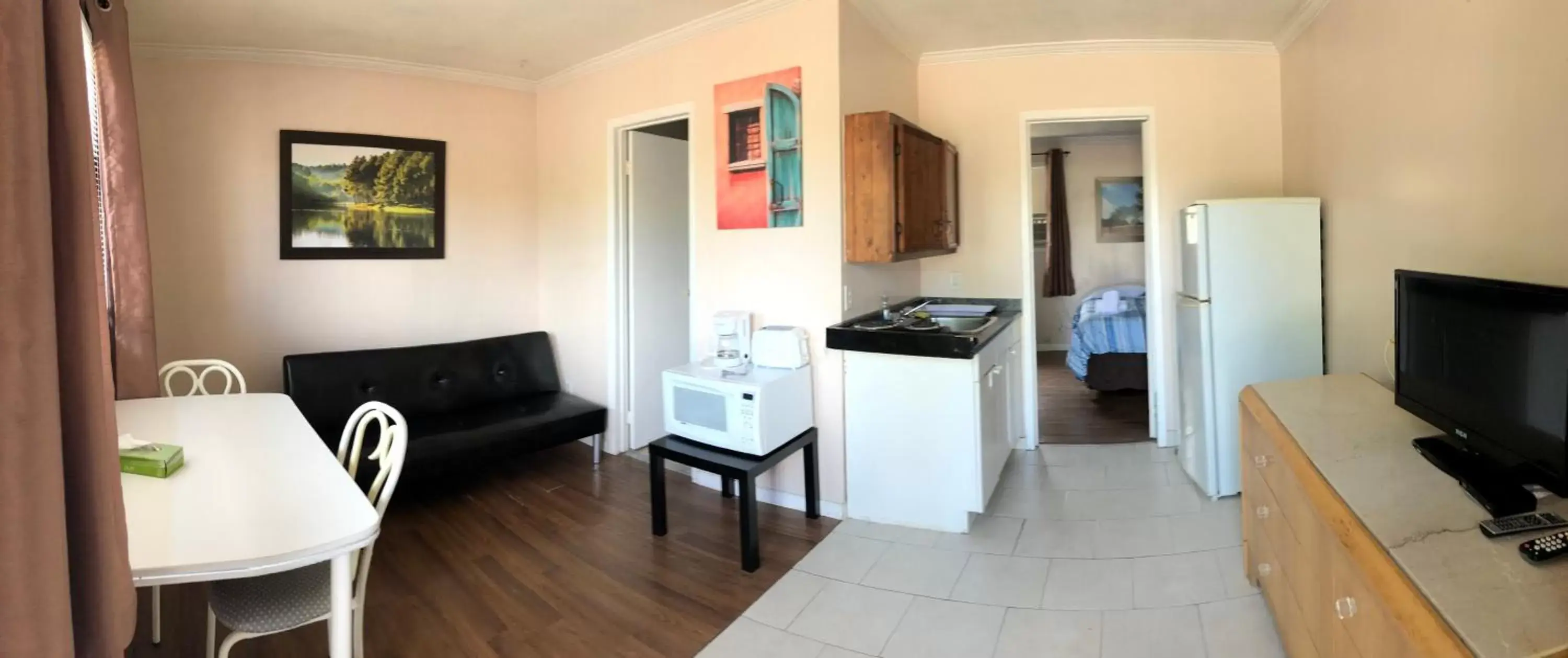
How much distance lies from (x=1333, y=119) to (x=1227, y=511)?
1828 mm

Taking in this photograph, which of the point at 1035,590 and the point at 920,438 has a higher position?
the point at 920,438

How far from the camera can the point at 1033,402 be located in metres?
4.05

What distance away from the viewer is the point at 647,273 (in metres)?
4.15

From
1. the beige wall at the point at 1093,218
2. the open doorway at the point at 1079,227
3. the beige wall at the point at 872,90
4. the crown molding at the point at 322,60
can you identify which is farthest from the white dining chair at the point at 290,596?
the beige wall at the point at 1093,218

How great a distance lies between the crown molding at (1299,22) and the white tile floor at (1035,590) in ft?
7.56

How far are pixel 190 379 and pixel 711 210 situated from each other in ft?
9.57

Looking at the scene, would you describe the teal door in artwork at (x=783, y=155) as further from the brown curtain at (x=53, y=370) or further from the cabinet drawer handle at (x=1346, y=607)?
the brown curtain at (x=53, y=370)

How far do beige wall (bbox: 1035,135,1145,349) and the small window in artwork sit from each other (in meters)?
5.14

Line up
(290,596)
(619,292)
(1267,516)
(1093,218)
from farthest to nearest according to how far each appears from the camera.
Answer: (1093,218), (619,292), (1267,516), (290,596)

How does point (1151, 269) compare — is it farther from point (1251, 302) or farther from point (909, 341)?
point (909, 341)

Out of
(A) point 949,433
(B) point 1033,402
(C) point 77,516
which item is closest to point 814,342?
(A) point 949,433

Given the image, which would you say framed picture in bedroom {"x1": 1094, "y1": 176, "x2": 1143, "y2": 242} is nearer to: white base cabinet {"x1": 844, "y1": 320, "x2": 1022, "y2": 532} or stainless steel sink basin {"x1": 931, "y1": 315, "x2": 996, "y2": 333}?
stainless steel sink basin {"x1": 931, "y1": 315, "x2": 996, "y2": 333}

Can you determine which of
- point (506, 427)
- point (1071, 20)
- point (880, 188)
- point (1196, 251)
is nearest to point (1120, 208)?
point (1071, 20)

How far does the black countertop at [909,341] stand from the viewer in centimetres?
271
